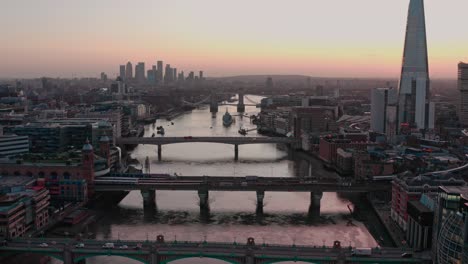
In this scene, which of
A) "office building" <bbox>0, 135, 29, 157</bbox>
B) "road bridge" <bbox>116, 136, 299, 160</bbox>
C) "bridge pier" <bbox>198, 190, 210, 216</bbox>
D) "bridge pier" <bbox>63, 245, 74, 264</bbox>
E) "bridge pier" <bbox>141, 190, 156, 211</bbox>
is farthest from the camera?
"road bridge" <bbox>116, 136, 299, 160</bbox>

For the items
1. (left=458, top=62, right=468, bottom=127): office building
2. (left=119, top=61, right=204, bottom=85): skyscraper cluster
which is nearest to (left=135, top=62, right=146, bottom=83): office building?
(left=119, top=61, right=204, bottom=85): skyscraper cluster

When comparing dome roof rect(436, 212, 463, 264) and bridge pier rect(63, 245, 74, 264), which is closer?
dome roof rect(436, 212, 463, 264)

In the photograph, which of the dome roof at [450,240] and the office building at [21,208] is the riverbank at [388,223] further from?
the office building at [21,208]

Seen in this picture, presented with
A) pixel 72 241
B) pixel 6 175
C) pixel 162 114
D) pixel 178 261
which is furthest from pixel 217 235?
pixel 162 114

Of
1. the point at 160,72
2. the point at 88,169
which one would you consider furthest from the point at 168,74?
the point at 88,169

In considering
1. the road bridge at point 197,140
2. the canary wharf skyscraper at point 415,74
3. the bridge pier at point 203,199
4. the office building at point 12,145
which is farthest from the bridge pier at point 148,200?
the canary wharf skyscraper at point 415,74

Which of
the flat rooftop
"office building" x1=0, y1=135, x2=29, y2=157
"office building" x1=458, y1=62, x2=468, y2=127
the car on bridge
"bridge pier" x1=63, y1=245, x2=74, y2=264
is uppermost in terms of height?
"office building" x1=458, y1=62, x2=468, y2=127

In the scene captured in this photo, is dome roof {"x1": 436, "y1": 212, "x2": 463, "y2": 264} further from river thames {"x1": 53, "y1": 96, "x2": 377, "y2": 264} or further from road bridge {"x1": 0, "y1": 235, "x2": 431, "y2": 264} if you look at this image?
river thames {"x1": 53, "y1": 96, "x2": 377, "y2": 264}
